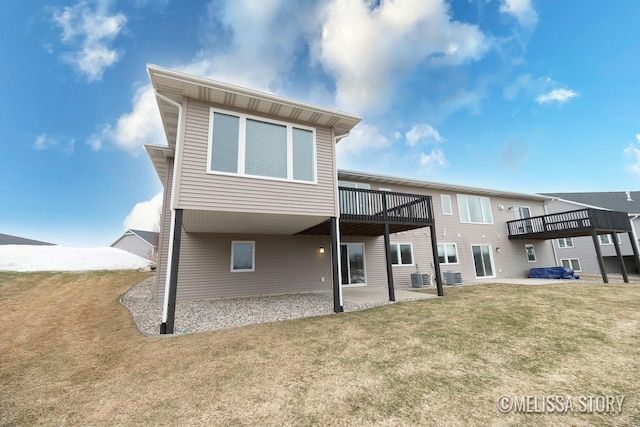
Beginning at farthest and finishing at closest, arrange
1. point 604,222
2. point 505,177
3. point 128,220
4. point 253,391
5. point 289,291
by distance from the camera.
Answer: point 128,220 < point 505,177 < point 604,222 < point 289,291 < point 253,391

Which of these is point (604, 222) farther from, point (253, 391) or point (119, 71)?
point (119, 71)

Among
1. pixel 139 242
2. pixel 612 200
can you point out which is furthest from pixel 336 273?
pixel 612 200

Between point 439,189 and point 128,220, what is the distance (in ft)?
107

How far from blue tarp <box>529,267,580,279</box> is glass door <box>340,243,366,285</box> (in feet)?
36.0

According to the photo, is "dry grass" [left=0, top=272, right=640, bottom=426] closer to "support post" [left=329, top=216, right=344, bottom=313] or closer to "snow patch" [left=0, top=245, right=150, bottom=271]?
"support post" [left=329, top=216, right=344, bottom=313]

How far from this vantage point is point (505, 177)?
2445cm

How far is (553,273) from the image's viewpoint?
A: 48.2 ft

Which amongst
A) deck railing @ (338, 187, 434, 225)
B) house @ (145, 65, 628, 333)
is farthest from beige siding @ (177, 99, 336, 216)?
deck railing @ (338, 187, 434, 225)

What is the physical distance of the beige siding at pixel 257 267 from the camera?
936 cm

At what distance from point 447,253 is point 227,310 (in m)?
11.7

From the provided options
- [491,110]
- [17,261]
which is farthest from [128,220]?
[491,110]

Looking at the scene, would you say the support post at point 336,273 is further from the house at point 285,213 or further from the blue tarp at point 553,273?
the blue tarp at point 553,273

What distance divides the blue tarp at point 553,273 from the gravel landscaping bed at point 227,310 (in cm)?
1272

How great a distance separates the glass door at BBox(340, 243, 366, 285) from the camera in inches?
472
